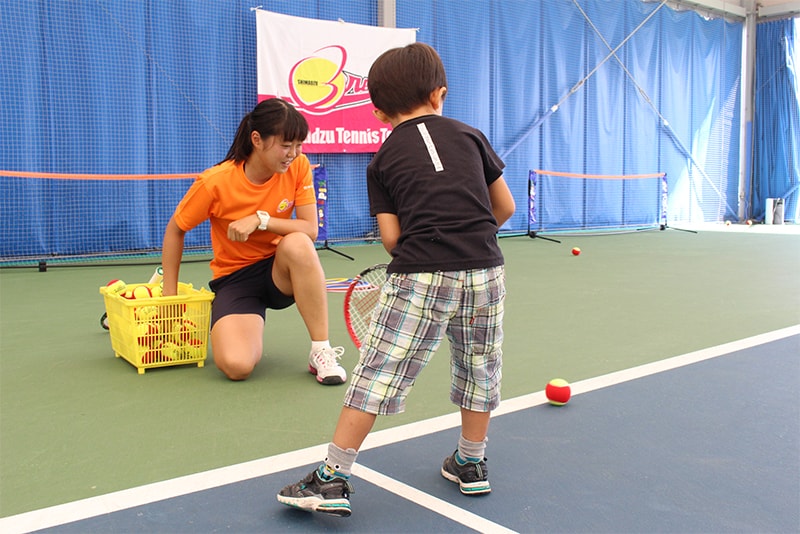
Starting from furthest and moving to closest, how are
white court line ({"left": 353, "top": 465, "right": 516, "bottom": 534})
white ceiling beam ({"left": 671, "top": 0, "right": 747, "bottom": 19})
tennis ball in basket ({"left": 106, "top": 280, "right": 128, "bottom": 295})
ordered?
1. white ceiling beam ({"left": 671, "top": 0, "right": 747, "bottom": 19})
2. tennis ball in basket ({"left": 106, "top": 280, "right": 128, "bottom": 295})
3. white court line ({"left": 353, "top": 465, "right": 516, "bottom": 534})

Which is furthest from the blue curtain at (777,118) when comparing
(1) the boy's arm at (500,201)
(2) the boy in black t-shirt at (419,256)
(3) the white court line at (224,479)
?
(2) the boy in black t-shirt at (419,256)

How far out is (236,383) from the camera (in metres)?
2.94

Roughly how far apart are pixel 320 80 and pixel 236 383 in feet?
22.8

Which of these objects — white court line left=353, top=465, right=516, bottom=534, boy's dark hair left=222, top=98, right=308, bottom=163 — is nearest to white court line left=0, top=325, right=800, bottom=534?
white court line left=353, top=465, right=516, bottom=534

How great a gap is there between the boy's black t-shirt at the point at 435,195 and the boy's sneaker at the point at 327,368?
1.15 m

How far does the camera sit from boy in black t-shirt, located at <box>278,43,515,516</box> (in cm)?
178

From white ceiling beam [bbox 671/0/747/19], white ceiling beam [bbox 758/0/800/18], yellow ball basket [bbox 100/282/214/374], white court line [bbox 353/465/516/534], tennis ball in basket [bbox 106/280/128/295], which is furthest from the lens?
white ceiling beam [bbox 758/0/800/18]

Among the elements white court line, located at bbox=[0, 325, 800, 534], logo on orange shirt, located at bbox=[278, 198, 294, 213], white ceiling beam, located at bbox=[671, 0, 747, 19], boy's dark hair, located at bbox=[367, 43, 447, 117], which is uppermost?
white ceiling beam, located at bbox=[671, 0, 747, 19]

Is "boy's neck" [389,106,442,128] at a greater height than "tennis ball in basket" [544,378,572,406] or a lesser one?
greater

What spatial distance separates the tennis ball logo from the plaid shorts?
7.69m

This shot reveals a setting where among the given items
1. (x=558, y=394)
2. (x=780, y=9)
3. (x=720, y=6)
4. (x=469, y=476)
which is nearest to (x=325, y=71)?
(x=558, y=394)

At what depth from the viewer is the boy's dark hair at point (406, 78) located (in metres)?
1.81

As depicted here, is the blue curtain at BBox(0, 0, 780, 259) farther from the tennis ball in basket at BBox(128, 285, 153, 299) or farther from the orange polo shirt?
the orange polo shirt

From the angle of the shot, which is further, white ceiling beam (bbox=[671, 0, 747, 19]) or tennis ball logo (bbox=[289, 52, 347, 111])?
white ceiling beam (bbox=[671, 0, 747, 19])
